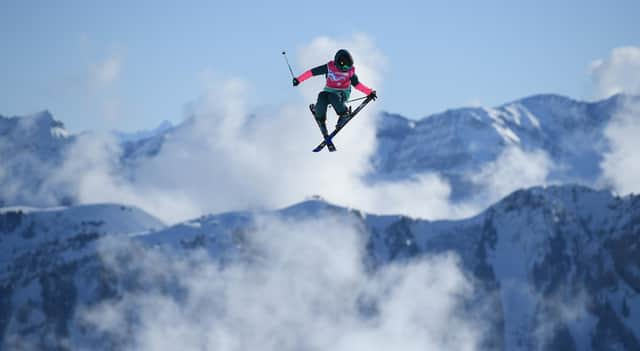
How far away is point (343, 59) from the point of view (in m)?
48.4

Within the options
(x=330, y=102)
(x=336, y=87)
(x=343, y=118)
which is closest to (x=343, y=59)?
(x=336, y=87)

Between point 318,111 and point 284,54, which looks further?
point 318,111

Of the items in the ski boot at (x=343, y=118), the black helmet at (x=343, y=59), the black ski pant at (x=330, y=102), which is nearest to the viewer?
the black helmet at (x=343, y=59)

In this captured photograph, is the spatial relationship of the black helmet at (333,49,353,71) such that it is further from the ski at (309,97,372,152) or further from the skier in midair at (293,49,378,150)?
the ski at (309,97,372,152)

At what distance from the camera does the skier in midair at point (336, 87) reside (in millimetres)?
48719

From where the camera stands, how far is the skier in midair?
160ft

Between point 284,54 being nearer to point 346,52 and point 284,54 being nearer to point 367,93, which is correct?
point 346,52

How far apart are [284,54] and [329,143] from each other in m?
6.55

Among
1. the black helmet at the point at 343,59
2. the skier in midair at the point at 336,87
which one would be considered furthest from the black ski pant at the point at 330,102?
the black helmet at the point at 343,59

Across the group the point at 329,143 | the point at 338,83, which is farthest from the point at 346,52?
the point at 329,143

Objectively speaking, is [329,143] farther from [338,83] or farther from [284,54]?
[284,54]

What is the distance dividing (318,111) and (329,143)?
6.10 feet

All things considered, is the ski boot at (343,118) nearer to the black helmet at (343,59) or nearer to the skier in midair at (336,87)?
the skier in midair at (336,87)

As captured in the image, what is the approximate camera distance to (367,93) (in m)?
52.2
